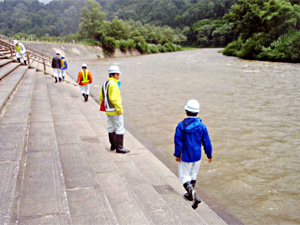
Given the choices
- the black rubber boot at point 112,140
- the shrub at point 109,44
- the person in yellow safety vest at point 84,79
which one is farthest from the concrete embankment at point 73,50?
the black rubber boot at point 112,140

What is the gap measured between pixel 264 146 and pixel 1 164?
205 inches

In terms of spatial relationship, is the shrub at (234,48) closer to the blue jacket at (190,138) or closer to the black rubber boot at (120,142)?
the black rubber boot at (120,142)

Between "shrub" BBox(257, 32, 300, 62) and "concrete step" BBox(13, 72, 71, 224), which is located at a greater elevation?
"shrub" BBox(257, 32, 300, 62)

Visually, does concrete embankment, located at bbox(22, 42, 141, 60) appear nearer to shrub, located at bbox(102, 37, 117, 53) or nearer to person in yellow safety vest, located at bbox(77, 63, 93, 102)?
shrub, located at bbox(102, 37, 117, 53)

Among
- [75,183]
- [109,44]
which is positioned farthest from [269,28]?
[75,183]

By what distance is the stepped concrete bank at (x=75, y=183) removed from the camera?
2.50 meters

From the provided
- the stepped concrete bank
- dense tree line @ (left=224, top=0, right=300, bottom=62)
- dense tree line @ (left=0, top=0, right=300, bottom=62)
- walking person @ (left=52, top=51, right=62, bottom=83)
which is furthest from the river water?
dense tree line @ (left=0, top=0, right=300, bottom=62)

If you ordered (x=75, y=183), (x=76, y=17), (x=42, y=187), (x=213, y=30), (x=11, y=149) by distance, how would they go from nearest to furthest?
(x=42, y=187), (x=75, y=183), (x=11, y=149), (x=213, y=30), (x=76, y=17)

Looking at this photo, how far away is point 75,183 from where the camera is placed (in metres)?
3.13

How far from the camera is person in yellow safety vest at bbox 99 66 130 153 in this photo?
177 inches

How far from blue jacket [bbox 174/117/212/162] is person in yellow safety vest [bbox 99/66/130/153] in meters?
1.60

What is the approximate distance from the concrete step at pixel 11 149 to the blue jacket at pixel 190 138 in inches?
79.8

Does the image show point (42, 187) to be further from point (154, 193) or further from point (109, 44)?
point (109, 44)

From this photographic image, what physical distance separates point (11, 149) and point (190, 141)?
8.21 ft
